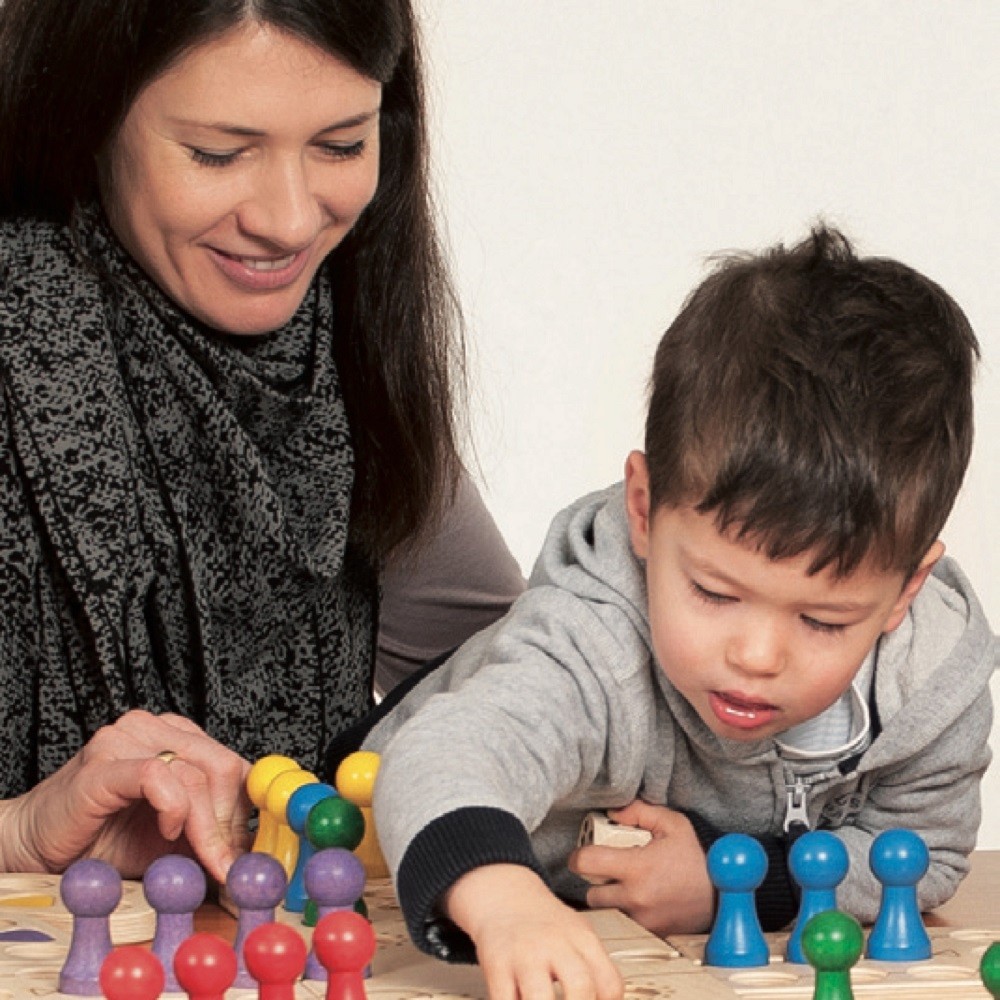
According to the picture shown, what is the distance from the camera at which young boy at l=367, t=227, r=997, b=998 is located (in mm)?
980

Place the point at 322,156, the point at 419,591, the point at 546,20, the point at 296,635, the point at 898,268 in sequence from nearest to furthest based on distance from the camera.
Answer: the point at 898,268, the point at 322,156, the point at 296,635, the point at 419,591, the point at 546,20

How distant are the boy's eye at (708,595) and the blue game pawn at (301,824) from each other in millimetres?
208

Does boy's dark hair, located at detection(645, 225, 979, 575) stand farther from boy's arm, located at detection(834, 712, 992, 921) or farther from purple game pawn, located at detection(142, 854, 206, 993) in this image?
purple game pawn, located at detection(142, 854, 206, 993)

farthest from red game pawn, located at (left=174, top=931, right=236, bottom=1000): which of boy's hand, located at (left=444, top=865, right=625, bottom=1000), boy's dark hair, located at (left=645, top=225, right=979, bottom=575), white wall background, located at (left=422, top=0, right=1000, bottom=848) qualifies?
white wall background, located at (left=422, top=0, right=1000, bottom=848)

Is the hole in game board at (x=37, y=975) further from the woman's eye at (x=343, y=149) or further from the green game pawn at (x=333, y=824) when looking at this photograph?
the woman's eye at (x=343, y=149)

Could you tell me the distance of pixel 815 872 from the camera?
0.99 m

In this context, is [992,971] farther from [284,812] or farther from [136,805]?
[136,805]

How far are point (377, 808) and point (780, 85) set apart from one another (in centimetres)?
179

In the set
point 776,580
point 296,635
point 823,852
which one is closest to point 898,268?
point 776,580

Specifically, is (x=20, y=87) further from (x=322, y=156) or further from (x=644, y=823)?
(x=644, y=823)

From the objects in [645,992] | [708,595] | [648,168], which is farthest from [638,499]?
[648,168]

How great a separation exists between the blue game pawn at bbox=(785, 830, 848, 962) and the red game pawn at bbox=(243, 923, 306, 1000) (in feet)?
0.90

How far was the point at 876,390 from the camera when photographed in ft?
3.33

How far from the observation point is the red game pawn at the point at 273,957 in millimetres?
812
